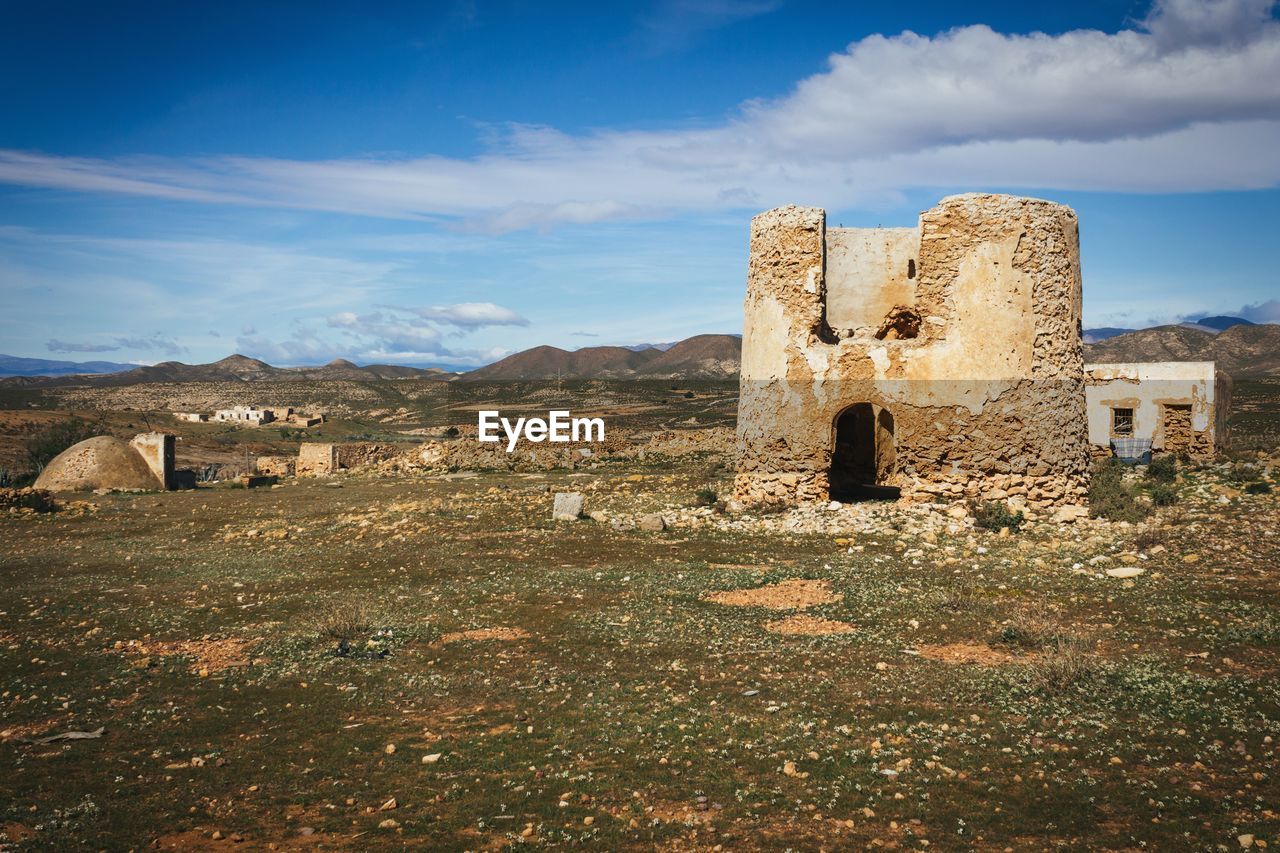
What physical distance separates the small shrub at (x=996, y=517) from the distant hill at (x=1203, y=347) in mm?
86842

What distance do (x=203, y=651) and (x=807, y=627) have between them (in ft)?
21.3

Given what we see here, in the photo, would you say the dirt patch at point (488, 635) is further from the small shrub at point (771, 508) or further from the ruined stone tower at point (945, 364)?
the ruined stone tower at point (945, 364)

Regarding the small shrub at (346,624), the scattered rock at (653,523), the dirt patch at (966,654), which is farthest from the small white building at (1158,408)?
the small shrub at (346,624)

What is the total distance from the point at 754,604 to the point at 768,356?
7.33 meters

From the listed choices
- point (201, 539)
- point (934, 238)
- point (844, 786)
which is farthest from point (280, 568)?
point (934, 238)

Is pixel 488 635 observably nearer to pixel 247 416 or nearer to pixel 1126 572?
pixel 1126 572

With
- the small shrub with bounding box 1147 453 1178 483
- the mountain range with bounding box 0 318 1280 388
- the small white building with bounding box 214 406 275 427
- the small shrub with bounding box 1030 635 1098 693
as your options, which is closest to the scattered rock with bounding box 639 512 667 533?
the small shrub with bounding box 1030 635 1098 693

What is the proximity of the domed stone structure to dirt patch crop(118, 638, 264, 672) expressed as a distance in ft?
70.7

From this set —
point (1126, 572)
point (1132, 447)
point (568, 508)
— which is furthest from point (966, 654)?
point (1132, 447)

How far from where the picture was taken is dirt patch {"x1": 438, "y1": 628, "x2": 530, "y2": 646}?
9.73 meters

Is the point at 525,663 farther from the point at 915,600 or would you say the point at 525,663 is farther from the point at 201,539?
the point at 201,539

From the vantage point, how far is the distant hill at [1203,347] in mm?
93062

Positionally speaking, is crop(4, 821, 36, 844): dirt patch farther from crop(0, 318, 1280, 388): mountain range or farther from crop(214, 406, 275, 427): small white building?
crop(0, 318, 1280, 388): mountain range

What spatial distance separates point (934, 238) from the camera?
53.4 feet
